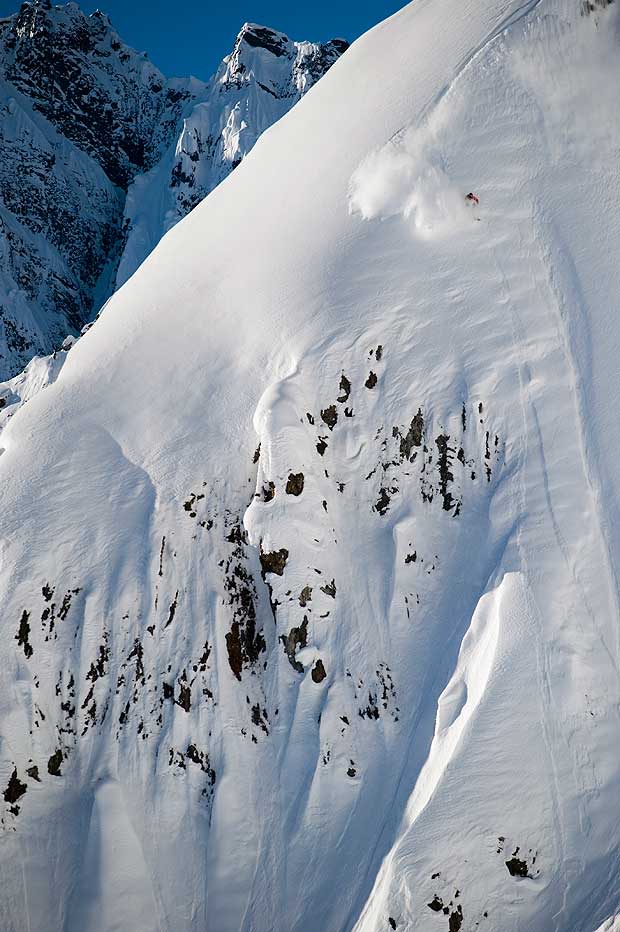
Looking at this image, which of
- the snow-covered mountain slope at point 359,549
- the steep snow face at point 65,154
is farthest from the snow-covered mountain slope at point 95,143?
the snow-covered mountain slope at point 359,549

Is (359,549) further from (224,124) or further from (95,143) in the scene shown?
(95,143)

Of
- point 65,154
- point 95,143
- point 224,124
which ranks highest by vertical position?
point 224,124

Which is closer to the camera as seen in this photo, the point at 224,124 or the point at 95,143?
the point at 224,124

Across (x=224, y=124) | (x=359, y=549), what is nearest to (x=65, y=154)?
(x=224, y=124)

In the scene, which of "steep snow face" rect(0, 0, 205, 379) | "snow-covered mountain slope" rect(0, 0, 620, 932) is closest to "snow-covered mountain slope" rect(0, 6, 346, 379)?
"steep snow face" rect(0, 0, 205, 379)

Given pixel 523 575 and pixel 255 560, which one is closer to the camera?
pixel 523 575

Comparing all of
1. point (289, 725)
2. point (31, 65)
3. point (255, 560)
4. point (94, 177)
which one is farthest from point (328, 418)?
point (31, 65)

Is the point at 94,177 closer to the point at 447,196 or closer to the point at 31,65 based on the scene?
the point at 31,65

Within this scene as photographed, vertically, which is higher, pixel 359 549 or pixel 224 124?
pixel 224 124
